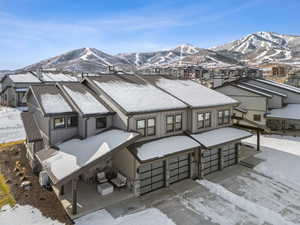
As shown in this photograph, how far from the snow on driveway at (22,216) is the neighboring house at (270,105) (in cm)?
2313

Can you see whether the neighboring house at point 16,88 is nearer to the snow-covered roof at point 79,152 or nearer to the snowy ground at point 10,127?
the snowy ground at point 10,127

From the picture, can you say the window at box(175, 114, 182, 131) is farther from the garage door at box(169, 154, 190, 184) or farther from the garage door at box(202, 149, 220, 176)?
the garage door at box(202, 149, 220, 176)

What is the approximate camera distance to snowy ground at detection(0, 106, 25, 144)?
2402 cm

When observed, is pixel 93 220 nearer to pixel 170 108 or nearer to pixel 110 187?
pixel 110 187

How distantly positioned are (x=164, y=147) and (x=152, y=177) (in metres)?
2.19

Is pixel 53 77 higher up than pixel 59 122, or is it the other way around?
pixel 53 77

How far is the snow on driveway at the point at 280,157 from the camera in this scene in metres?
16.6

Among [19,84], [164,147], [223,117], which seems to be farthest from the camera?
[19,84]

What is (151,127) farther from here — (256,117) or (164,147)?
(256,117)

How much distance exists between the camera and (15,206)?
11.8 meters

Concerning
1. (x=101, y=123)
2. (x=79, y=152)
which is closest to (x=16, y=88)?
(x=101, y=123)

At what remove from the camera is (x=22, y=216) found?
1099 cm

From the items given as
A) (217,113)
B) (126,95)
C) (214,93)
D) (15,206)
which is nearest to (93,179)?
(15,206)

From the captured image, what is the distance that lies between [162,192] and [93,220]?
4833 mm
